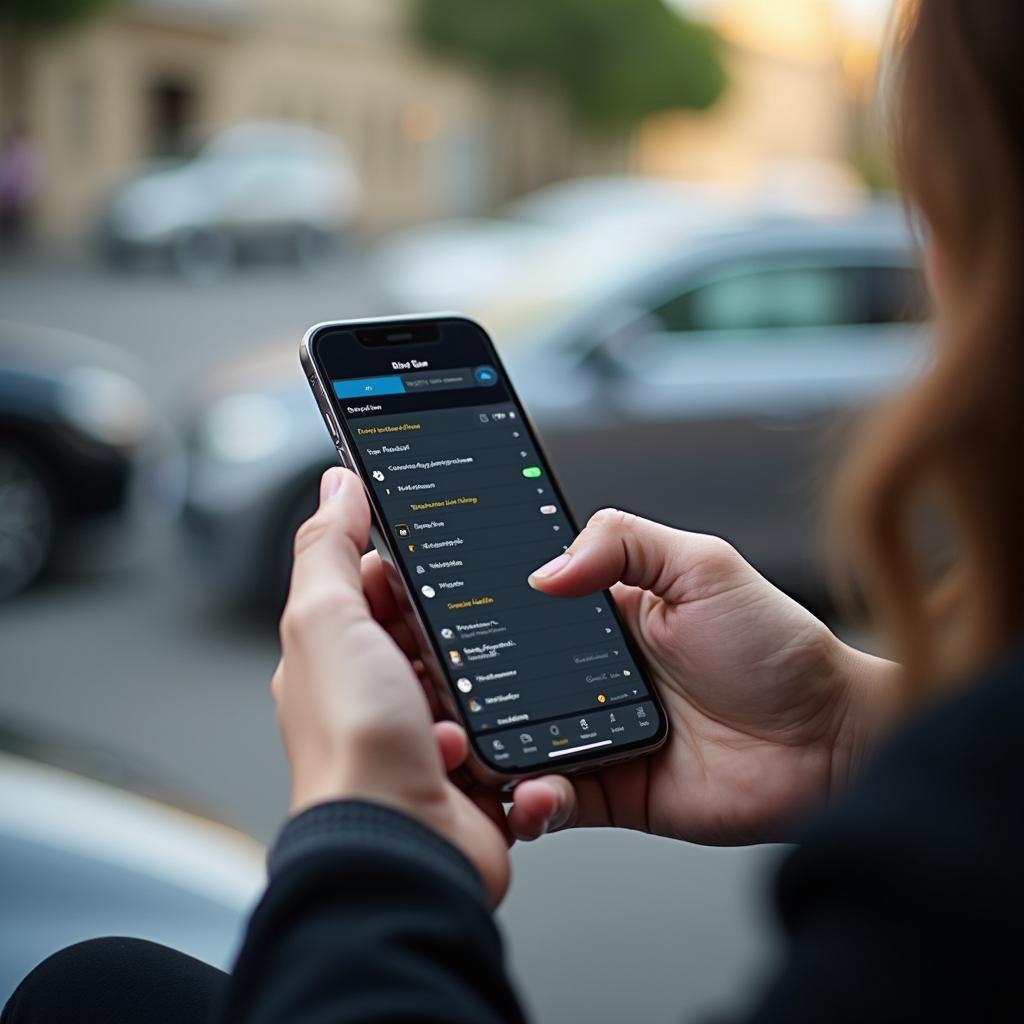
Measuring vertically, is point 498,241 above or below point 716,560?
below

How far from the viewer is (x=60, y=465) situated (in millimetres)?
6039

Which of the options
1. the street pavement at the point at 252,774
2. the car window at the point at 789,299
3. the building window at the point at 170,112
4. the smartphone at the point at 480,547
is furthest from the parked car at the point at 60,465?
the building window at the point at 170,112

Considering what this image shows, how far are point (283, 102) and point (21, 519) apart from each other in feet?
91.1

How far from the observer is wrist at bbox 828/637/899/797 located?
162 centimetres

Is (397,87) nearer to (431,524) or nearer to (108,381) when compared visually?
(108,381)

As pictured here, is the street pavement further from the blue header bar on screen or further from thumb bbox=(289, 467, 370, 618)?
the blue header bar on screen

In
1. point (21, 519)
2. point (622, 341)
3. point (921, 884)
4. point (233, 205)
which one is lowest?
point (233, 205)

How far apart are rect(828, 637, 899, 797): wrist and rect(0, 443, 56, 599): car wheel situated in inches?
193

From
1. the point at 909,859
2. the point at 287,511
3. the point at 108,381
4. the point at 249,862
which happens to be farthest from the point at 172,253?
the point at 909,859

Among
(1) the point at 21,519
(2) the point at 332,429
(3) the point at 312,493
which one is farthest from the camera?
(1) the point at 21,519

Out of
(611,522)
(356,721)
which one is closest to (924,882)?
(356,721)

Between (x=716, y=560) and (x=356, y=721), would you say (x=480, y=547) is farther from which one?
(x=356, y=721)

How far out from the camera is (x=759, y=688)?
1.64 m

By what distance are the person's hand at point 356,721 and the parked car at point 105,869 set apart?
0.69 m
